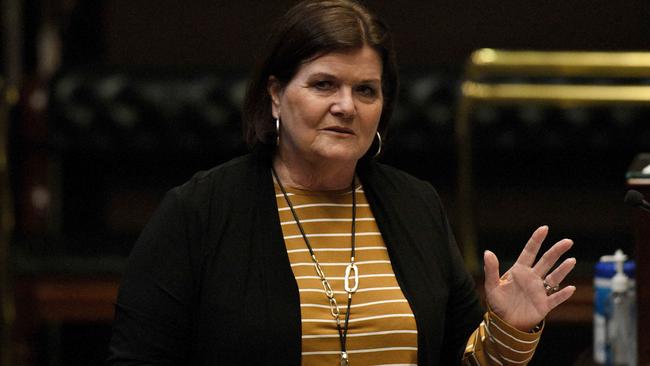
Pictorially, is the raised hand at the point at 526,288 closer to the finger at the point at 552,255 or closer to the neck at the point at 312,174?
the finger at the point at 552,255

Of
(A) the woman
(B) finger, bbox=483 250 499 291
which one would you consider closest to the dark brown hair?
(A) the woman

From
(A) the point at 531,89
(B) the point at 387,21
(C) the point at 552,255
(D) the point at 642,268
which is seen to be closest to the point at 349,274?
(C) the point at 552,255

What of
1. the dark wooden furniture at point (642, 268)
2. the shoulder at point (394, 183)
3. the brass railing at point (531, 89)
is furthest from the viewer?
the brass railing at point (531, 89)

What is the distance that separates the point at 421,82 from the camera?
4.77m

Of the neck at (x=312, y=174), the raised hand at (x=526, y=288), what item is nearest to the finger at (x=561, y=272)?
the raised hand at (x=526, y=288)

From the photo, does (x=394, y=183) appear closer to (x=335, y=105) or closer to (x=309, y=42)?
(x=335, y=105)

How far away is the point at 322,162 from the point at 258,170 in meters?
0.15

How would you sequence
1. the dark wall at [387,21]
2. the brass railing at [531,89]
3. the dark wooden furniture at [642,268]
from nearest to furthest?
1. the dark wooden furniture at [642,268]
2. the brass railing at [531,89]
3. the dark wall at [387,21]

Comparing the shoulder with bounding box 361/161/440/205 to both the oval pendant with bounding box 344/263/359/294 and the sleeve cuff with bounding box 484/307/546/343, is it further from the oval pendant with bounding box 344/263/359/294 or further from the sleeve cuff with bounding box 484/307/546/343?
the sleeve cuff with bounding box 484/307/546/343

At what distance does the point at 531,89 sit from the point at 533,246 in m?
2.12

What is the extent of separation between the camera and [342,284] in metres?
2.39

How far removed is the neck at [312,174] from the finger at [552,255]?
0.45 metres

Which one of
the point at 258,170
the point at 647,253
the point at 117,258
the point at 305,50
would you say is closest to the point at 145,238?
the point at 258,170

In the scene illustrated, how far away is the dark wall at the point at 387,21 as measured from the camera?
509 cm
